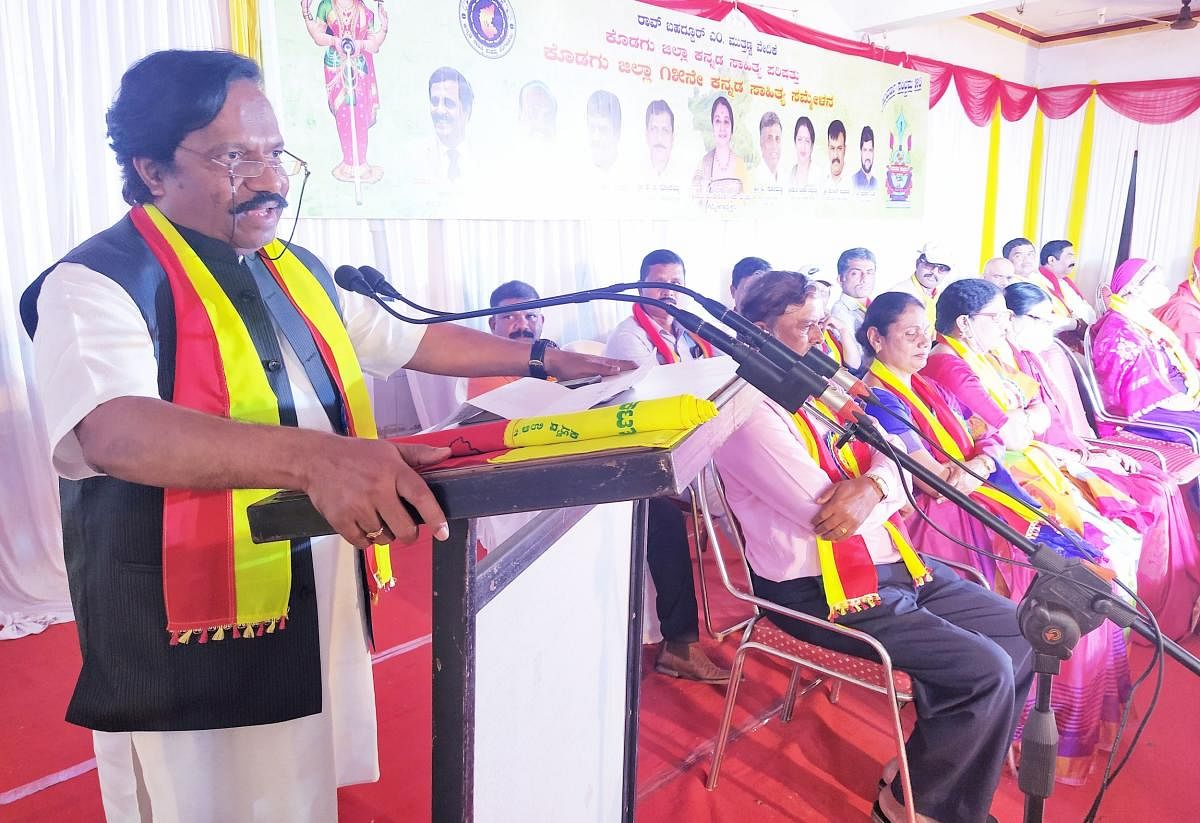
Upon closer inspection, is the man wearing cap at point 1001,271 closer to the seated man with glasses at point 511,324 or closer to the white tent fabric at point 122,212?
the white tent fabric at point 122,212

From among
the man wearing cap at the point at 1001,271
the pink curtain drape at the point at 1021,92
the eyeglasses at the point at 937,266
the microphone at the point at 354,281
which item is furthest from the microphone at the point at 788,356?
the pink curtain drape at the point at 1021,92

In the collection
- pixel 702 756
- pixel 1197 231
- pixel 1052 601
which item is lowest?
pixel 702 756

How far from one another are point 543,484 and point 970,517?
92.5 inches

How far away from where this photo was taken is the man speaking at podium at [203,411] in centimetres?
105

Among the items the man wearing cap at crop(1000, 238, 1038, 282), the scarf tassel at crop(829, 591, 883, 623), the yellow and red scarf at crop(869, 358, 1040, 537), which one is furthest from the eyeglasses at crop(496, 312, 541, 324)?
the man wearing cap at crop(1000, 238, 1038, 282)

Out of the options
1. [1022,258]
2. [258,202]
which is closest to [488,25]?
[258,202]

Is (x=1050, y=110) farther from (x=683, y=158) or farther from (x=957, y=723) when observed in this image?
(x=957, y=723)

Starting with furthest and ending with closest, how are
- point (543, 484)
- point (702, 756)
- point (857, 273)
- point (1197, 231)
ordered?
1. point (1197, 231)
2. point (857, 273)
3. point (702, 756)
4. point (543, 484)

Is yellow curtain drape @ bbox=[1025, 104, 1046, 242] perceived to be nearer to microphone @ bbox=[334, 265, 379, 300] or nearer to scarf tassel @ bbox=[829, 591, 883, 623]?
scarf tassel @ bbox=[829, 591, 883, 623]

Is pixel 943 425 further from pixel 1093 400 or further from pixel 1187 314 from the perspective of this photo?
pixel 1187 314

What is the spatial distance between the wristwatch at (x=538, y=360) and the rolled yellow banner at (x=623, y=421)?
23.7 inches

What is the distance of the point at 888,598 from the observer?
188 centimetres

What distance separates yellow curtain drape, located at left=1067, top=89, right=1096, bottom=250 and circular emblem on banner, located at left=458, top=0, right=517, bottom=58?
8.09m

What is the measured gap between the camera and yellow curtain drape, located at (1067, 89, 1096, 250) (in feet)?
30.8
